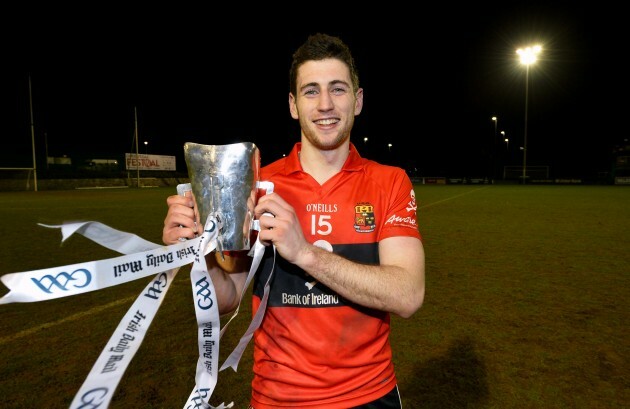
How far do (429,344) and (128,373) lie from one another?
7.88 feet

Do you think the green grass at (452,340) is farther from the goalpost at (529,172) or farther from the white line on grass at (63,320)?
the goalpost at (529,172)

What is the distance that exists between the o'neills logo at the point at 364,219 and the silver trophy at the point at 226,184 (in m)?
0.65

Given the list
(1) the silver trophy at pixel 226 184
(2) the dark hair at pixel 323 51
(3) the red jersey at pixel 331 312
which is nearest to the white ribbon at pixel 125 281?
(1) the silver trophy at pixel 226 184

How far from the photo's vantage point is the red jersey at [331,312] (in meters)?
1.53

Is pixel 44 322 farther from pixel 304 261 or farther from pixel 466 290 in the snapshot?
pixel 466 290

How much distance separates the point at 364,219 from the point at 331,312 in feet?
1.28

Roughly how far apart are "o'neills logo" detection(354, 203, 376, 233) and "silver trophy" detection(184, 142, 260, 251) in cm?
65

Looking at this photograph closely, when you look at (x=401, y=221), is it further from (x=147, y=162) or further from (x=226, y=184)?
(x=147, y=162)

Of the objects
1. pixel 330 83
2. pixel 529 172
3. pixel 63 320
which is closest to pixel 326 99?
pixel 330 83

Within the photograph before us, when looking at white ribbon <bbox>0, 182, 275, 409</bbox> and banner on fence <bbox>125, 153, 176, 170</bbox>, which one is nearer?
white ribbon <bbox>0, 182, 275, 409</bbox>

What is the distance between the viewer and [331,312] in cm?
161

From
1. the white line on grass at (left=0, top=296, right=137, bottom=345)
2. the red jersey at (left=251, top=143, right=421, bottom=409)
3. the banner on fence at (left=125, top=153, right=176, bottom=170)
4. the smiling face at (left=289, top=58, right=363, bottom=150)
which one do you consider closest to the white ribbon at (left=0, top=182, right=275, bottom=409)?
the red jersey at (left=251, top=143, right=421, bottom=409)

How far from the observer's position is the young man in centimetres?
143

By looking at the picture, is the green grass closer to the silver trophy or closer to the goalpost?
the silver trophy
